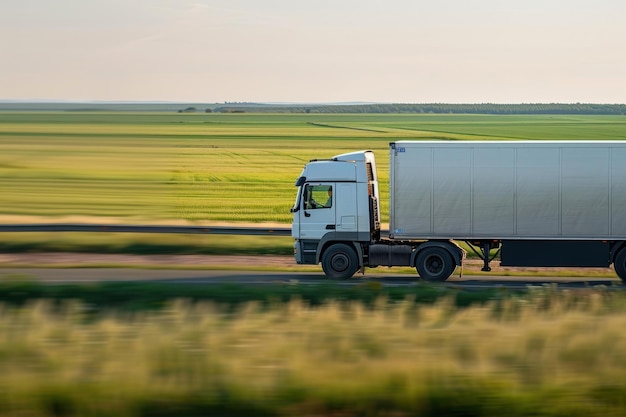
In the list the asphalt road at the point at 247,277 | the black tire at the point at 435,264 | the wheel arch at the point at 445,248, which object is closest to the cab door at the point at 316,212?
the asphalt road at the point at 247,277

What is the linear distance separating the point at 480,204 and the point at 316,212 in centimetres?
368

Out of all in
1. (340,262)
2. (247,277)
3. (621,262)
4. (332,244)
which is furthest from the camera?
(332,244)

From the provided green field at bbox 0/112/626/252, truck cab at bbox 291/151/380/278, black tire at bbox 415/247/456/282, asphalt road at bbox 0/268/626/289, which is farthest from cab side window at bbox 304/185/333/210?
green field at bbox 0/112/626/252

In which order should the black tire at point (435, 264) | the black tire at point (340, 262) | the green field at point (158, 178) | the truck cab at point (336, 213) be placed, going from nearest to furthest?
the black tire at point (435, 264)
the truck cab at point (336, 213)
the black tire at point (340, 262)
the green field at point (158, 178)

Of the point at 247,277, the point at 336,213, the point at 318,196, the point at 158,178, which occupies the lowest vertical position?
the point at 247,277

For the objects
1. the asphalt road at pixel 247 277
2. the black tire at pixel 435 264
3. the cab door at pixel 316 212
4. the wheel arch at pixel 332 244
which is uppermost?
the cab door at pixel 316 212

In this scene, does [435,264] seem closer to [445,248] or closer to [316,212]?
[445,248]

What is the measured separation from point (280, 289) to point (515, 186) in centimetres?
887

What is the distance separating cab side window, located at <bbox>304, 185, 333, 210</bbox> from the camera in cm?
2275

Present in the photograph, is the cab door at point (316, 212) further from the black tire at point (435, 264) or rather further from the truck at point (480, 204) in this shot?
the black tire at point (435, 264)

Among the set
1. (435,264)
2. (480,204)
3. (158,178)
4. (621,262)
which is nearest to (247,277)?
(435,264)

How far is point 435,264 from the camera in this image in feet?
74.1

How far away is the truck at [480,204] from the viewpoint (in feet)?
72.7

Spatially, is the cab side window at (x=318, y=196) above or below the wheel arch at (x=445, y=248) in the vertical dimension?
above
